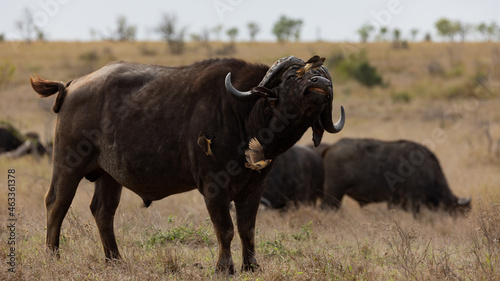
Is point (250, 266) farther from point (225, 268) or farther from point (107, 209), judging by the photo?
point (107, 209)

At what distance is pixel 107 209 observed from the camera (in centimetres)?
655

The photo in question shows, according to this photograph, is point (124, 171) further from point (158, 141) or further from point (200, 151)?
point (200, 151)

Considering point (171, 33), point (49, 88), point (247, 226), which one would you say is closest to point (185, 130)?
point (247, 226)

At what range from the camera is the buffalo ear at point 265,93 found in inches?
203

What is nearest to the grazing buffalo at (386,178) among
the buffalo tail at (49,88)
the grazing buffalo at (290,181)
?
the grazing buffalo at (290,181)

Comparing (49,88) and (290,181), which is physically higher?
(49,88)

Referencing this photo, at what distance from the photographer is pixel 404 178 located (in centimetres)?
1305

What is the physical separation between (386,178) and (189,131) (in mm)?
8338

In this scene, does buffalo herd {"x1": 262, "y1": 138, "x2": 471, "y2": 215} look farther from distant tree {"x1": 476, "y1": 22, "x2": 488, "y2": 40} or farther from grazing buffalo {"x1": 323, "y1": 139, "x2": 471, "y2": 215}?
distant tree {"x1": 476, "y1": 22, "x2": 488, "y2": 40}

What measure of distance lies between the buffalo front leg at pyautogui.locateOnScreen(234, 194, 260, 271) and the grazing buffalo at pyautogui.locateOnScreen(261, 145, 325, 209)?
504cm

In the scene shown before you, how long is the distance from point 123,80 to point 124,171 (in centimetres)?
100

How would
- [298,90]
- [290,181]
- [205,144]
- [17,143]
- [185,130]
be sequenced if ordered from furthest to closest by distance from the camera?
1. [17,143]
2. [290,181]
3. [185,130]
4. [205,144]
5. [298,90]

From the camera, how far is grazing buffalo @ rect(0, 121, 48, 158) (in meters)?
15.7

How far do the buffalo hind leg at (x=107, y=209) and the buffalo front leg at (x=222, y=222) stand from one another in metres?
1.34
